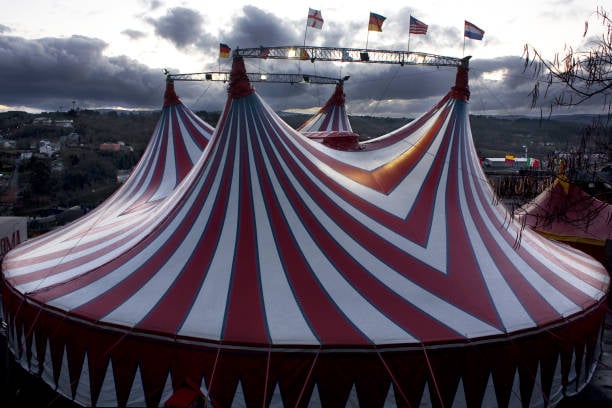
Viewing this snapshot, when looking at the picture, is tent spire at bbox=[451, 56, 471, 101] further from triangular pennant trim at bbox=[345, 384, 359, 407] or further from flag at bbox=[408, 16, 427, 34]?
triangular pennant trim at bbox=[345, 384, 359, 407]

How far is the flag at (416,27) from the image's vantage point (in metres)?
8.96

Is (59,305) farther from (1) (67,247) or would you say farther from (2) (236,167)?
(2) (236,167)

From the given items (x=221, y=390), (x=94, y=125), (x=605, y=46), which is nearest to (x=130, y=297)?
(x=221, y=390)

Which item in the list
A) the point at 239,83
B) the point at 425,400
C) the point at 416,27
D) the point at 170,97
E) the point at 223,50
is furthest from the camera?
the point at 223,50

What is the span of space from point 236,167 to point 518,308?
280cm

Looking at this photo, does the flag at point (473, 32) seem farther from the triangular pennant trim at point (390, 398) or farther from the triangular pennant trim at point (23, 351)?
the triangular pennant trim at point (23, 351)

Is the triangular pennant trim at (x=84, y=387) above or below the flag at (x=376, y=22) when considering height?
below

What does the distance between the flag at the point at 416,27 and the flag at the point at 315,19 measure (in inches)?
70.5

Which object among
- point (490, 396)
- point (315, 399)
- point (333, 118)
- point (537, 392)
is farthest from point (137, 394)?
point (333, 118)

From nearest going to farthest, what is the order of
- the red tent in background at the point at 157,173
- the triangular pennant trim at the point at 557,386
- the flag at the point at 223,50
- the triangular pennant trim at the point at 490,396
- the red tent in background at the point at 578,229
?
the triangular pennant trim at the point at 490,396 < the triangular pennant trim at the point at 557,386 < the red tent in background at the point at 157,173 < the red tent in background at the point at 578,229 < the flag at the point at 223,50

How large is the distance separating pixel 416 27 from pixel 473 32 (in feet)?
4.62

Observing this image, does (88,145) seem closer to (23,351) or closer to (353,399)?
(23,351)

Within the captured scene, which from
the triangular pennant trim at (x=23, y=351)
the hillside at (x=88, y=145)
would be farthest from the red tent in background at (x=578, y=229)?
the triangular pennant trim at (x=23, y=351)

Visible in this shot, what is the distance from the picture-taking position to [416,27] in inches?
353
